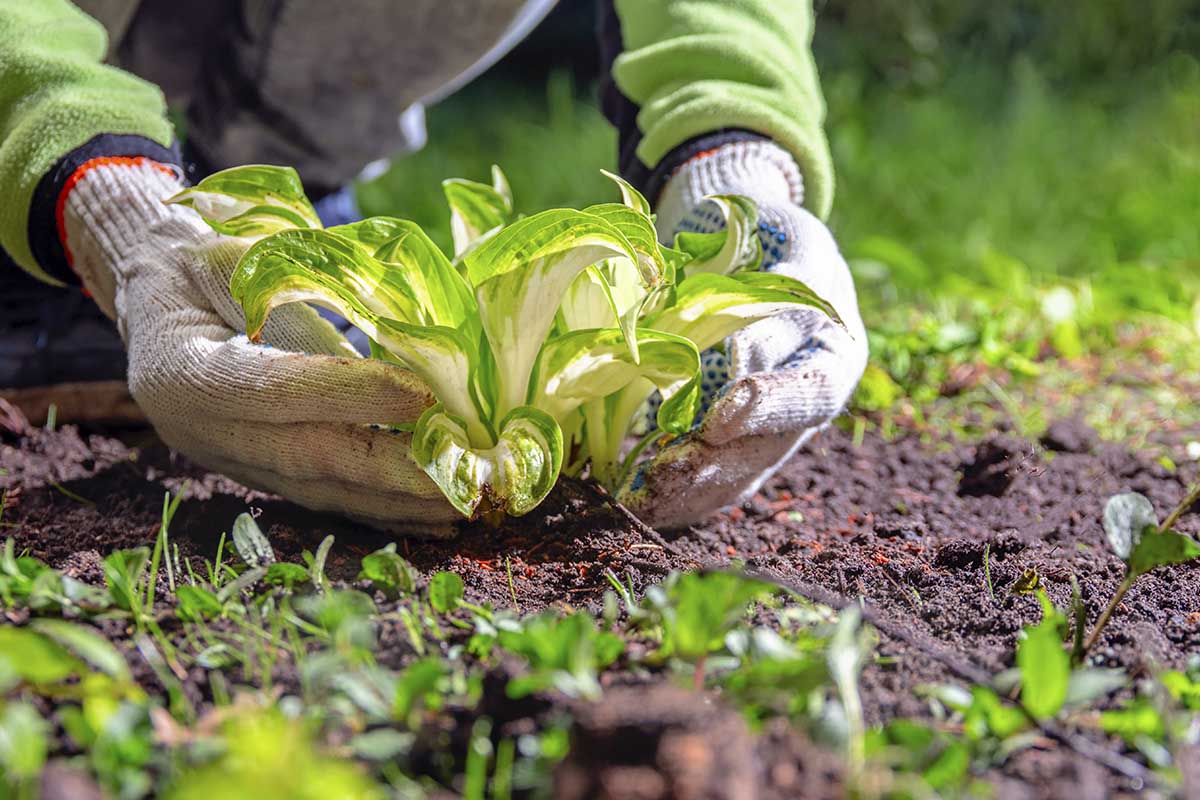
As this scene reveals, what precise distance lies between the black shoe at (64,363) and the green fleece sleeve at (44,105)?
31 centimetres

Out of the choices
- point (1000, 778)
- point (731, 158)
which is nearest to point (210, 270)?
point (731, 158)

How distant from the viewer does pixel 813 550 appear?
132 cm

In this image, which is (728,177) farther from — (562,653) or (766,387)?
(562,653)

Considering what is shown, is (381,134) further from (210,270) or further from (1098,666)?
(1098,666)

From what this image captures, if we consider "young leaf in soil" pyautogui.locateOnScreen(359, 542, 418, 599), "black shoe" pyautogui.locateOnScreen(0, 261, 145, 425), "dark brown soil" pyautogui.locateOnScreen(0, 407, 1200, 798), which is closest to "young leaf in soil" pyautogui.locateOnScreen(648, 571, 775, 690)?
"dark brown soil" pyautogui.locateOnScreen(0, 407, 1200, 798)

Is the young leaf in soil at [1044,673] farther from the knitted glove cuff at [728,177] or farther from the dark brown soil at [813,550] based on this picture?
the knitted glove cuff at [728,177]

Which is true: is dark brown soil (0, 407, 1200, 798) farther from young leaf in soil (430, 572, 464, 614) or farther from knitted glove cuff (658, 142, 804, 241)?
knitted glove cuff (658, 142, 804, 241)

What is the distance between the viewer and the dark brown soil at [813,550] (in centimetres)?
69

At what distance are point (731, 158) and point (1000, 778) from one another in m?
1.19

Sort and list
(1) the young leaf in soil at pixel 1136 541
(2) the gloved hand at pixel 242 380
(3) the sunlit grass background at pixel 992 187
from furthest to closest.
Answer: (3) the sunlit grass background at pixel 992 187
(2) the gloved hand at pixel 242 380
(1) the young leaf in soil at pixel 1136 541

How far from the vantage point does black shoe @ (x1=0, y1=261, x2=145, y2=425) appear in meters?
1.90

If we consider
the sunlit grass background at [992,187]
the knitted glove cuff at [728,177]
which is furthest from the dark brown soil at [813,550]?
the knitted glove cuff at [728,177]

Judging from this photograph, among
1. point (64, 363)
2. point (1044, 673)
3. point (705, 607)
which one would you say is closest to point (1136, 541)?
point (1044, 673)

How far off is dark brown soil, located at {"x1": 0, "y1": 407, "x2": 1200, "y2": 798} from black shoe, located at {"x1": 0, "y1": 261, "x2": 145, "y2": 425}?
3.8 inches
